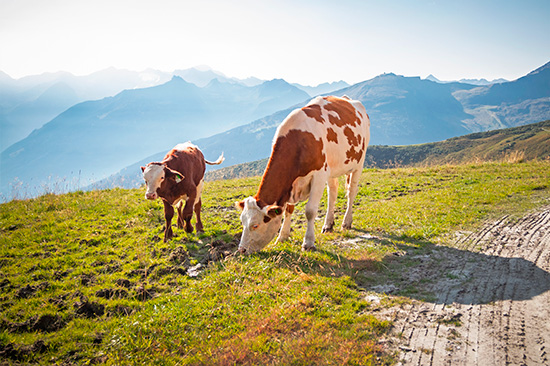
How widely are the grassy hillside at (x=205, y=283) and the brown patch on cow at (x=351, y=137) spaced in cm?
230

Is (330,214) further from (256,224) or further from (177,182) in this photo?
(177,182)

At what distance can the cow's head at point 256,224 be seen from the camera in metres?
6.27

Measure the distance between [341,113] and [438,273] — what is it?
4597mm

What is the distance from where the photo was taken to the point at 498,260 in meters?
5.95

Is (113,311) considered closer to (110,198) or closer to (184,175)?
(184,175)

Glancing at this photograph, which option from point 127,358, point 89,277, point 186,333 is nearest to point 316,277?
point 186,333

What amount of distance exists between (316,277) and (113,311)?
334 centimetres

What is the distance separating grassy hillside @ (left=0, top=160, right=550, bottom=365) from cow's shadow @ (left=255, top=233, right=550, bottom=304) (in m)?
0.05

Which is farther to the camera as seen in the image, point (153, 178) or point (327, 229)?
point (327, 229)

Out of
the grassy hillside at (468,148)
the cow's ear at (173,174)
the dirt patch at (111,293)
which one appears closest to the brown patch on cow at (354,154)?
the cow's ear at (173,174)

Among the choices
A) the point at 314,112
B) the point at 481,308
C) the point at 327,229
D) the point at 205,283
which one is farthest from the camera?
the point at 327,229

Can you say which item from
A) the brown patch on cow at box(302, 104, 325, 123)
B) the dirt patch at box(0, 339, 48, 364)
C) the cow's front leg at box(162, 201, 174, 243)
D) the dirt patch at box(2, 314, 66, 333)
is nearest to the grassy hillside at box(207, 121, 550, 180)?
the cow's front leg at box(162, 201, 174, 243)

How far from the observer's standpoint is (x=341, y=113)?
8438 millimetres

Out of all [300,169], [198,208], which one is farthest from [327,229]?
[198,208]
